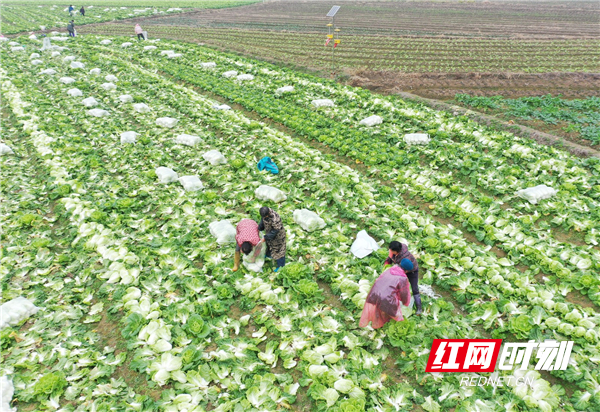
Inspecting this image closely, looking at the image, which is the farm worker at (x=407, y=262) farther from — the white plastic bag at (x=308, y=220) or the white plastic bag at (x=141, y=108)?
the white plastic bag at (x=141, y=108)

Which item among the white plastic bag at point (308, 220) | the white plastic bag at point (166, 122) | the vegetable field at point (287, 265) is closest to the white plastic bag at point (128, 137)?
the vegetable field at point (287, 265)

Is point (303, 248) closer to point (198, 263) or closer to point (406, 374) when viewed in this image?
point (198, 263)

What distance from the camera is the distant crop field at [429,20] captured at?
1213 inches

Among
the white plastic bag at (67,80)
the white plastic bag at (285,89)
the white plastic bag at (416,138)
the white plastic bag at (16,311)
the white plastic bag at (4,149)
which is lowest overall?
the white plastic bag at (16,311)

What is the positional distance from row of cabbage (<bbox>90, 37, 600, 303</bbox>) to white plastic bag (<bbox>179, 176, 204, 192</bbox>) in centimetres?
459

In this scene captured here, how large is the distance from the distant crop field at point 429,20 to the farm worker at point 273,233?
29781mm

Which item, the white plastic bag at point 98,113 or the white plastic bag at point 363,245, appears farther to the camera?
the white plastic bag at point 98,113

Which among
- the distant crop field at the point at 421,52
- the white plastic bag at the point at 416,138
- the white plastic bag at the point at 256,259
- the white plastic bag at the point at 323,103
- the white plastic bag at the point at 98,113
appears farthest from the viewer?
the distant crop field at the point at 421,52

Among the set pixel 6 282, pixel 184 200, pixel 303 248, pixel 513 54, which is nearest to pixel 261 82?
A: pixel 184 200

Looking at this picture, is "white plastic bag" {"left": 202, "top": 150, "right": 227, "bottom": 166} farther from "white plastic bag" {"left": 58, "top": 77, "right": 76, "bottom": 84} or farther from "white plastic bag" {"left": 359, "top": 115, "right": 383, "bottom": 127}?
"white plastic bag" {"left": 58, "top": 77, "right": 76, "bottom": 84}

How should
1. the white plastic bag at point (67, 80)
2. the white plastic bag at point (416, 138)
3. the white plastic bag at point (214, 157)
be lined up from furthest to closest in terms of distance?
the white plastic bag at point (67, 80) → the white plastic bag at point (416, 138) → the white plastic bag at point (214, 157)

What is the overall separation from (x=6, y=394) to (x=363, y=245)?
5.89 m

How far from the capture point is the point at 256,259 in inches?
254

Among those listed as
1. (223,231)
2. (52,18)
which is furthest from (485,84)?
(52,18)
